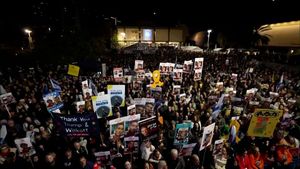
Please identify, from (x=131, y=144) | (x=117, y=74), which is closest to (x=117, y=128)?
(x=131, y=144)

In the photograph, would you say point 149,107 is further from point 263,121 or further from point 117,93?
point 263,121

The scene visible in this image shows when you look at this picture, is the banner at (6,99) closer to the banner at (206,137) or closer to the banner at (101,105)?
the banner at (101,105)

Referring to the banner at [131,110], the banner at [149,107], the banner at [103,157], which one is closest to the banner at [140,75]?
the banner at [149,107]

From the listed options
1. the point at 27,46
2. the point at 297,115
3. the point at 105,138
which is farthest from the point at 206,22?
the point at 105,138

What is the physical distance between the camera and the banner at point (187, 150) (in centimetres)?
636

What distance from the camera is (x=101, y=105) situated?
8203mm

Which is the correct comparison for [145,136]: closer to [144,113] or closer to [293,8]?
[144,113]

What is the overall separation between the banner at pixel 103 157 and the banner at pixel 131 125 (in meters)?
0.85

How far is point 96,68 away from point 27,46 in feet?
89.3

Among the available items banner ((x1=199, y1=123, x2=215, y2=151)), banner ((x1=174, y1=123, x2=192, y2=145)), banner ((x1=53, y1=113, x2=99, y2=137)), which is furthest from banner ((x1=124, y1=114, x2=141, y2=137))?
→ banner ((x1=199, y1=123, x2=215, y2=151))

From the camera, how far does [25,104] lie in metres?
9.47

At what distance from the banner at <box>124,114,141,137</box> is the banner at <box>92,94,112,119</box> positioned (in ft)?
5.31

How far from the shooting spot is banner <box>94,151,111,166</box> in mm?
6047

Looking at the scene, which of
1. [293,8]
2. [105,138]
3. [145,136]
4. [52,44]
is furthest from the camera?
[293,8]
